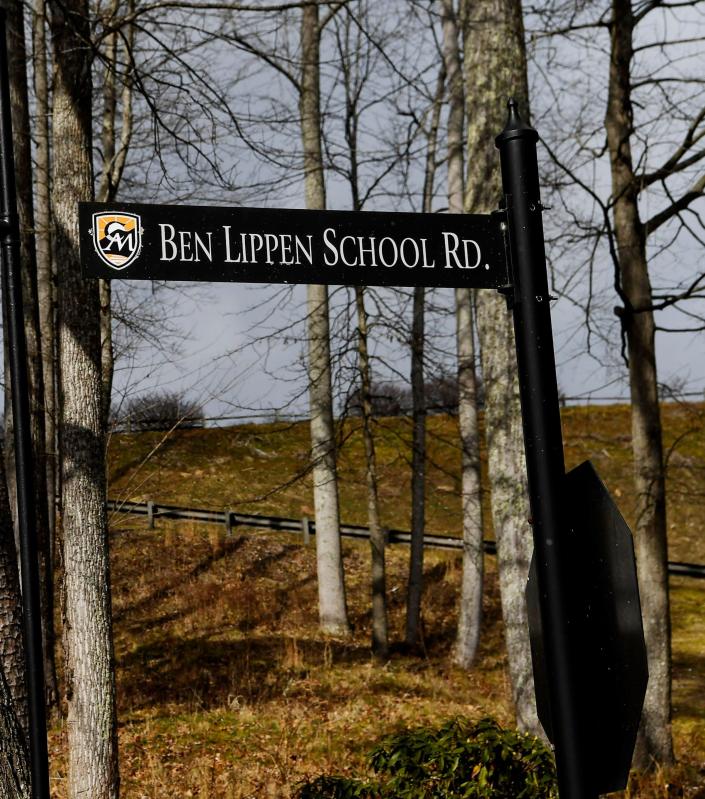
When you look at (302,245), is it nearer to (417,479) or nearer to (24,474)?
(24,474)

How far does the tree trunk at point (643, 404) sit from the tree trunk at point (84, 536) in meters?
4.76

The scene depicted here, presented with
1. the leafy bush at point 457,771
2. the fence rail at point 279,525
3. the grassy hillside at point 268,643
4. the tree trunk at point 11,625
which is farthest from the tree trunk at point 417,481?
the tree trunk at point 11,625

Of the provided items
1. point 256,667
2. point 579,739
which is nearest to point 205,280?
point 579,739

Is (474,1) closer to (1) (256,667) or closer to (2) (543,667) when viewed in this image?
(2) (543,667)

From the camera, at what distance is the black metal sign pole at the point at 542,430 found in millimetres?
2404

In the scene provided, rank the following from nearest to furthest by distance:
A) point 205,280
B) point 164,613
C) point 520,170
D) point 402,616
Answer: point 520,170
point 205,280
point 164,613
point 402,616

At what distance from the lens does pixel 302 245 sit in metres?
2.83

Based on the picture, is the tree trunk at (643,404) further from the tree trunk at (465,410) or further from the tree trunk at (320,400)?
the tree trunk at (320,400)

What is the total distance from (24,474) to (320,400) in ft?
42.4

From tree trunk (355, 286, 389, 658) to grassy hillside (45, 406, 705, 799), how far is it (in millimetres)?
461

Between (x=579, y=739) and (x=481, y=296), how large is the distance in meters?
5.11

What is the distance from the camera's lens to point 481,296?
724 centimetres

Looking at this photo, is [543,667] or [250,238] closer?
[543,667]

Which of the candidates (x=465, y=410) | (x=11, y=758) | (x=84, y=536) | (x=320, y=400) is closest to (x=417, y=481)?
(x=465, y=410)
